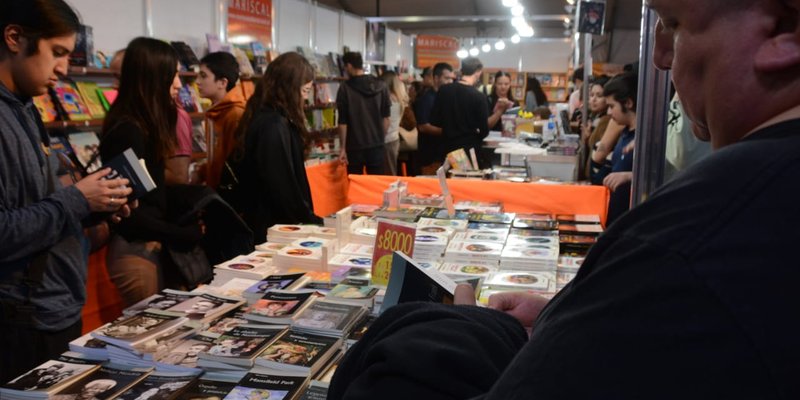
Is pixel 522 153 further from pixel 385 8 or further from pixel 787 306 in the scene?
pixel 385 8

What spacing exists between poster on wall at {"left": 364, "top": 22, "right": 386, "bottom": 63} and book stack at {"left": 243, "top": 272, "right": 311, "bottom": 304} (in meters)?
10.8

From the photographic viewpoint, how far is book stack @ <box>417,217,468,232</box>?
10.7 ft

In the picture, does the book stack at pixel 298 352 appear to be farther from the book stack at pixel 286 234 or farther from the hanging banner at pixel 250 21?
the hanging banner at pixel 250 21

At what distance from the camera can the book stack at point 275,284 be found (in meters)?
2.23

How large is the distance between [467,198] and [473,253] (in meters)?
1.27

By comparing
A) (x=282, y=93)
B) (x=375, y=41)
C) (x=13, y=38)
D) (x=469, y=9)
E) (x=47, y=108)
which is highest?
(x=469, y=9)

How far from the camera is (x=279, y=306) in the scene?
80.1 inches

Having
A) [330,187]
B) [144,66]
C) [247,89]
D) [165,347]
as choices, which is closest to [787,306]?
[165,347]

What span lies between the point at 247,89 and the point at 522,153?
2.81 metres

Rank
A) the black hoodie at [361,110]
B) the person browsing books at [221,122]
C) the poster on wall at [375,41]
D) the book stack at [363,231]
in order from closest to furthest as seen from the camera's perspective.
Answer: the book stack at [363,231], the person browsing books at [221,122], the black hoodie at [361,110], the poster on wall at [375,41]

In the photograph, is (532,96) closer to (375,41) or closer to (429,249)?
(375,41)

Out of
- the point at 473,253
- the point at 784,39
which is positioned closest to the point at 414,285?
the point at 784,39

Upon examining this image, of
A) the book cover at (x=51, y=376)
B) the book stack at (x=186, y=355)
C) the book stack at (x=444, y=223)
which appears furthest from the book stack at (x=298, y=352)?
the book stack at (x=444, y=223)

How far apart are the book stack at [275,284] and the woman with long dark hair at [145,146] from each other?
81 centimetres
